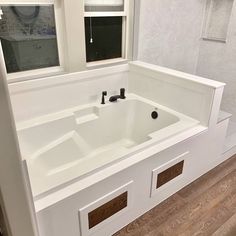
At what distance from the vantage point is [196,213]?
1792mm

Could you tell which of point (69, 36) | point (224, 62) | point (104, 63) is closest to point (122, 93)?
point (104, 63)

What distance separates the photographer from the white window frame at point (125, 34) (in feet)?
7.20

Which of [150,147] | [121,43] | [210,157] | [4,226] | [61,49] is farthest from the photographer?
[121,43]

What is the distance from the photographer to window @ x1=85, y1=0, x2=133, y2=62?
2.08 meters

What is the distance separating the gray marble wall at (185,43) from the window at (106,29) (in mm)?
177

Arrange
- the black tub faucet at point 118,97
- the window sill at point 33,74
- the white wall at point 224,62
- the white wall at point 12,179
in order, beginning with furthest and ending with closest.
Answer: the white wall at point 224,62 → the black tub faucet at point 118,97 → the window sill at point 33,74 → the white wall at point 12,179

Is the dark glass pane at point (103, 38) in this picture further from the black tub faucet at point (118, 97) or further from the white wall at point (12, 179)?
the white wall at point (12, 179)

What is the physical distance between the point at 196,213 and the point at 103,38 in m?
1.76

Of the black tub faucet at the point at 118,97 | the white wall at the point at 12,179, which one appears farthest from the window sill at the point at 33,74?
the white wall at the point at 12,179

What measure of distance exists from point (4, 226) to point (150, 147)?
0.99 meters

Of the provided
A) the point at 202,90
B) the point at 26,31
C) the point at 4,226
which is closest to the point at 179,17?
the point at 202,90

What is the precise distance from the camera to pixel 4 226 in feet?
3.23

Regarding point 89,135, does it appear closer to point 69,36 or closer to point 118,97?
point 118,97

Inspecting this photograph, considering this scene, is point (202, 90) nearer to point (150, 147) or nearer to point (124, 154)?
point (150, 147)
